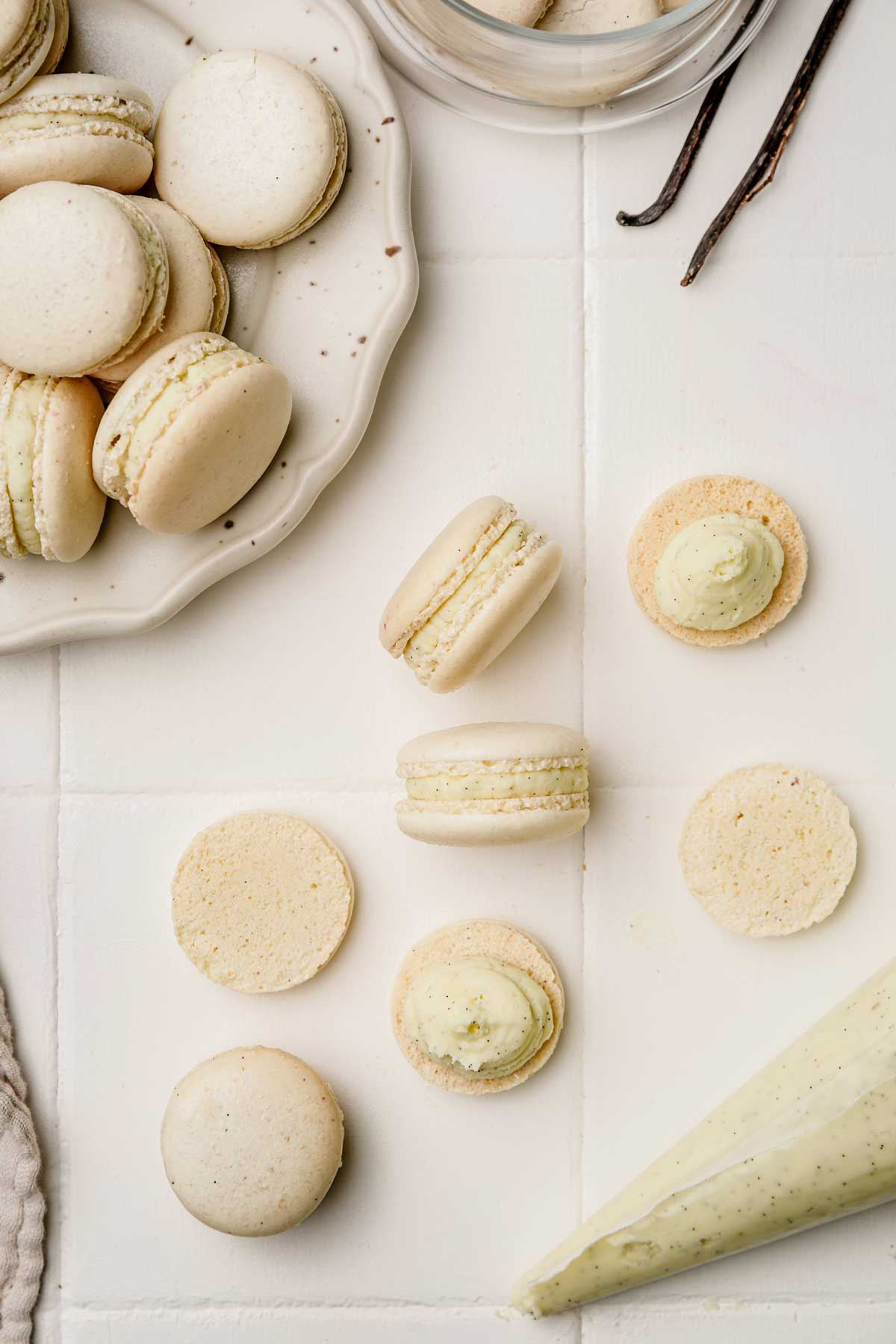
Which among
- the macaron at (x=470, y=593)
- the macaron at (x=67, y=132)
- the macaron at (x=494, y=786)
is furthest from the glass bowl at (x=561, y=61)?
the macaron at (x=494, y=786)

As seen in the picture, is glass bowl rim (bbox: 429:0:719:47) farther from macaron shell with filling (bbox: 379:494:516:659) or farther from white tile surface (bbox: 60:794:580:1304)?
white tile surface (bbox: 60:794:580:1304)

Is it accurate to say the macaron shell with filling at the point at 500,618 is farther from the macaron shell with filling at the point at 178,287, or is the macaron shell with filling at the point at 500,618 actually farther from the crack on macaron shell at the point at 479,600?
the macaron shell with filling at the point at 178,287

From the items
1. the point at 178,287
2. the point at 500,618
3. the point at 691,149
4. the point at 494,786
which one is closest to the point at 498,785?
the point at 494,786

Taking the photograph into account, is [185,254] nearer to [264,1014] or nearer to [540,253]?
[540,253]

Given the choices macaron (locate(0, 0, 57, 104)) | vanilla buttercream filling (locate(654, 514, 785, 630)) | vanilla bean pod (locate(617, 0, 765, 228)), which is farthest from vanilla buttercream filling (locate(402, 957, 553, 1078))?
macaron (locate(0, 0, 57, 104))

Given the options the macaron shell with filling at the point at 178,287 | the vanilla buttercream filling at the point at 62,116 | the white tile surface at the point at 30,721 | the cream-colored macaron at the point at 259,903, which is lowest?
the cream-colored macaron at the point at 259,903
